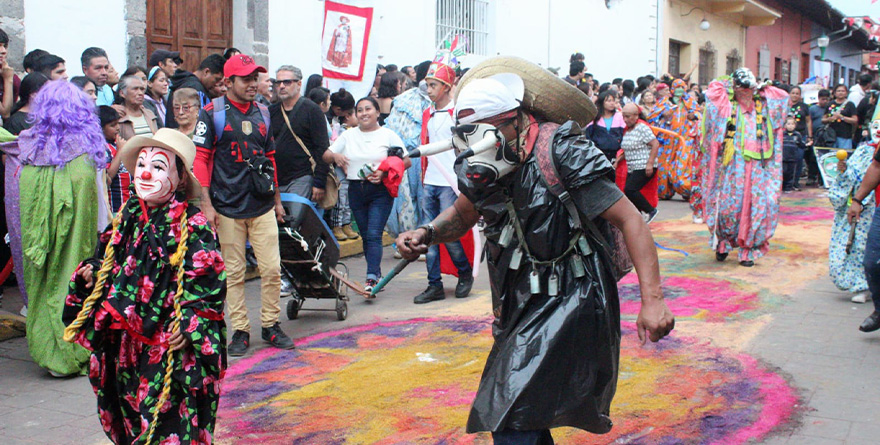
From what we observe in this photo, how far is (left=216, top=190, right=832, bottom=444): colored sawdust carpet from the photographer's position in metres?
4.46

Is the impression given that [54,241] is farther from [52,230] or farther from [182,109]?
[182,109]

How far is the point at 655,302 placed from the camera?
3084 millimetres

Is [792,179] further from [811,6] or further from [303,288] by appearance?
[811,6]

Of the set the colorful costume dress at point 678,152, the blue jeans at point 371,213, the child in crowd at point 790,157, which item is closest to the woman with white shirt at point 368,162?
the blue jeans at point 371,213

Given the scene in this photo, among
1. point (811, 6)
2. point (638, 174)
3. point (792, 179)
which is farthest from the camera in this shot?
point (811, 6)

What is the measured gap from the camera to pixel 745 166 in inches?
350

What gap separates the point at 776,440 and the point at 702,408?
483 millimetres

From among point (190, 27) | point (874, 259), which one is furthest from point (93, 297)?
point (190, 27)

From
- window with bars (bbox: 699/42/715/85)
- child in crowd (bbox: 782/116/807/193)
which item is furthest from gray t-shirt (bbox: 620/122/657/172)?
window with bars (bbox: 699/42/715/85)

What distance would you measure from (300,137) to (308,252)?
5.30 feet

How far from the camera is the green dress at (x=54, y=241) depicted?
5.44 meters

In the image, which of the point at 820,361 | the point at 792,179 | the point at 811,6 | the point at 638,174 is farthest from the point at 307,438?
the point at 811,6

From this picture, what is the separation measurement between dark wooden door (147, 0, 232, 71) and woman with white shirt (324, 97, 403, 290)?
3701 mm

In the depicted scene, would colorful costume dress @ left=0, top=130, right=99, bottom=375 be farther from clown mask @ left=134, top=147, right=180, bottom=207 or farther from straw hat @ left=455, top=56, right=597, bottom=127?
straw hat @ left=455, top=56, right=597, bottom=127
